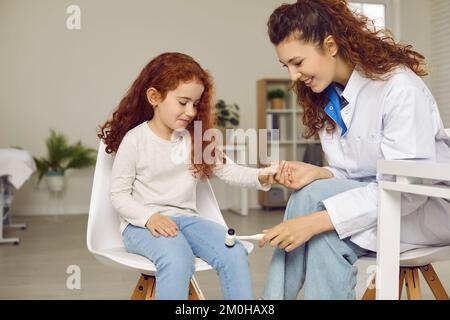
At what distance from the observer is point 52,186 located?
14.5 ft

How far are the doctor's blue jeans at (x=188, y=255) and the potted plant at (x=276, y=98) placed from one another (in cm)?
384

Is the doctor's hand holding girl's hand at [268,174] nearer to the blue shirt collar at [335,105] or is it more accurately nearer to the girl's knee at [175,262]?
the blue shirt collar at [335,105]

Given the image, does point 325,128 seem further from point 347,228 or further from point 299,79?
point 347,228

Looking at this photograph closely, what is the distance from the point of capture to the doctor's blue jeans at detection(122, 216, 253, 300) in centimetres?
114

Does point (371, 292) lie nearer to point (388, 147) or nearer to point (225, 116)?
point (388, 147)

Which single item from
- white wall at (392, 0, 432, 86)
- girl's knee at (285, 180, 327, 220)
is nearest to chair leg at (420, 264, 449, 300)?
girl's knee at (285, 180, 327, 220)

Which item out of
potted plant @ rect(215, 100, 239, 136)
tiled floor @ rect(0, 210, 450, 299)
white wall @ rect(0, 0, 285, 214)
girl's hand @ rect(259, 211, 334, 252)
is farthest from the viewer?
potted plant @ rect(215, 100, 239, 136)

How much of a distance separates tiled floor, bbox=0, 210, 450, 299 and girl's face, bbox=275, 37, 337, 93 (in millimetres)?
417

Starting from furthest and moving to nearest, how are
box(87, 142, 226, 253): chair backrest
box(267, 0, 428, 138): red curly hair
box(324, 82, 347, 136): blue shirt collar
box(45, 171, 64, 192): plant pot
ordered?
box(45, 171, 64, 192): plant pot < box(87, 142, 226, 253): chair backrest < box(324, 82, 347, 136): blue shirt collar < box(267, 0, 428, 138): red curly hair

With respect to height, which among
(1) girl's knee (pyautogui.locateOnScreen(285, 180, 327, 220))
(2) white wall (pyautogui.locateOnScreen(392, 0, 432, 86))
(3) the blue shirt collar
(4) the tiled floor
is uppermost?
(2) white wall (pyautogui.locateOnScreen(392, 0, 432, 86))

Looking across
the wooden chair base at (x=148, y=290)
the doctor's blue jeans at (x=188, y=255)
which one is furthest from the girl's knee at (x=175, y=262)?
the wooden chair base at (x=148, y=290)

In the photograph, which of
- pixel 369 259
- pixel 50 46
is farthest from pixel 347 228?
pixel 50 46

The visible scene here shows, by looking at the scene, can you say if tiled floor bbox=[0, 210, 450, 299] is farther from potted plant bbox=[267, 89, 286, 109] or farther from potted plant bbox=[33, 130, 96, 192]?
potted plant bbox=[267, 89, 286, 109]

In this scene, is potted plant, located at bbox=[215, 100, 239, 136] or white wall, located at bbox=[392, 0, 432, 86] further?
white wall, located at bbox=[392, 0, 432, 86]
